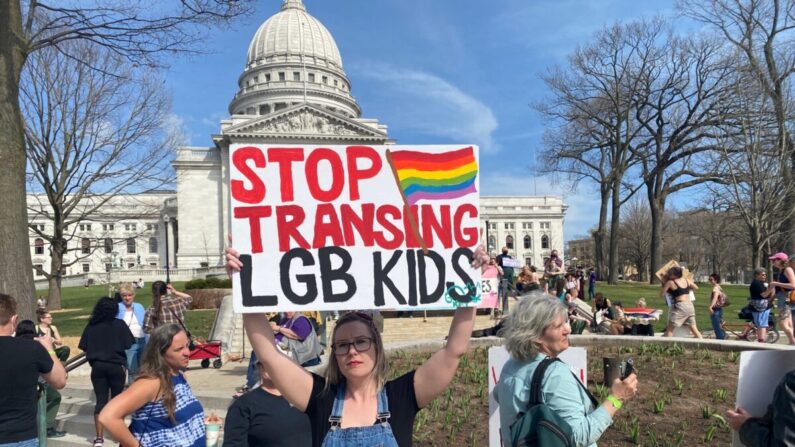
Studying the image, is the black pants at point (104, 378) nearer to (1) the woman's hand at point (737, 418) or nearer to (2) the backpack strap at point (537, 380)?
(2) the backpack strap at point (537, 380)

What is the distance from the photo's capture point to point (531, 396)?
2.42 meters

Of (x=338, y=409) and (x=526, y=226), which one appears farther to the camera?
(x=526, y=226)

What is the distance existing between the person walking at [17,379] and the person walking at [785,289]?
1109 centimetres

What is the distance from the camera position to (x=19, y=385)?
3.74 m

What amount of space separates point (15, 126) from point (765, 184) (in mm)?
21606

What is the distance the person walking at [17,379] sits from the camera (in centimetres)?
369

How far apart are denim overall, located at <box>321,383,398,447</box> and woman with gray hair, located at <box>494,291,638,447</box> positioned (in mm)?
651

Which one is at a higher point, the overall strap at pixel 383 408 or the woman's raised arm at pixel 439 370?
the woman's raised arm at pixel 439 370

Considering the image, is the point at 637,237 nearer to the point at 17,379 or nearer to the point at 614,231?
the point at 614,231

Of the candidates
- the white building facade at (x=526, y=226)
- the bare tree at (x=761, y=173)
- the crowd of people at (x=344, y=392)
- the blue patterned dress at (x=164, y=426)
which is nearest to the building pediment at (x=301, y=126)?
the white building facade at (x=526, y=226)

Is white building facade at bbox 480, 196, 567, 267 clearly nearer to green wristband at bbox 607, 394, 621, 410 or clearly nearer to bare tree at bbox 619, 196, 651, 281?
bare tree at bbox 619, 196, 651, 281

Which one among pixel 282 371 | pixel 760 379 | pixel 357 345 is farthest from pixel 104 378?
pixel 760 379

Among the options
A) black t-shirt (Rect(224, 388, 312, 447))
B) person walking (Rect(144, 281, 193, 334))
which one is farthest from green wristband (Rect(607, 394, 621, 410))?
person walking (Rect(144, 281, 193, 334))

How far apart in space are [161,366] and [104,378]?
139 inches
